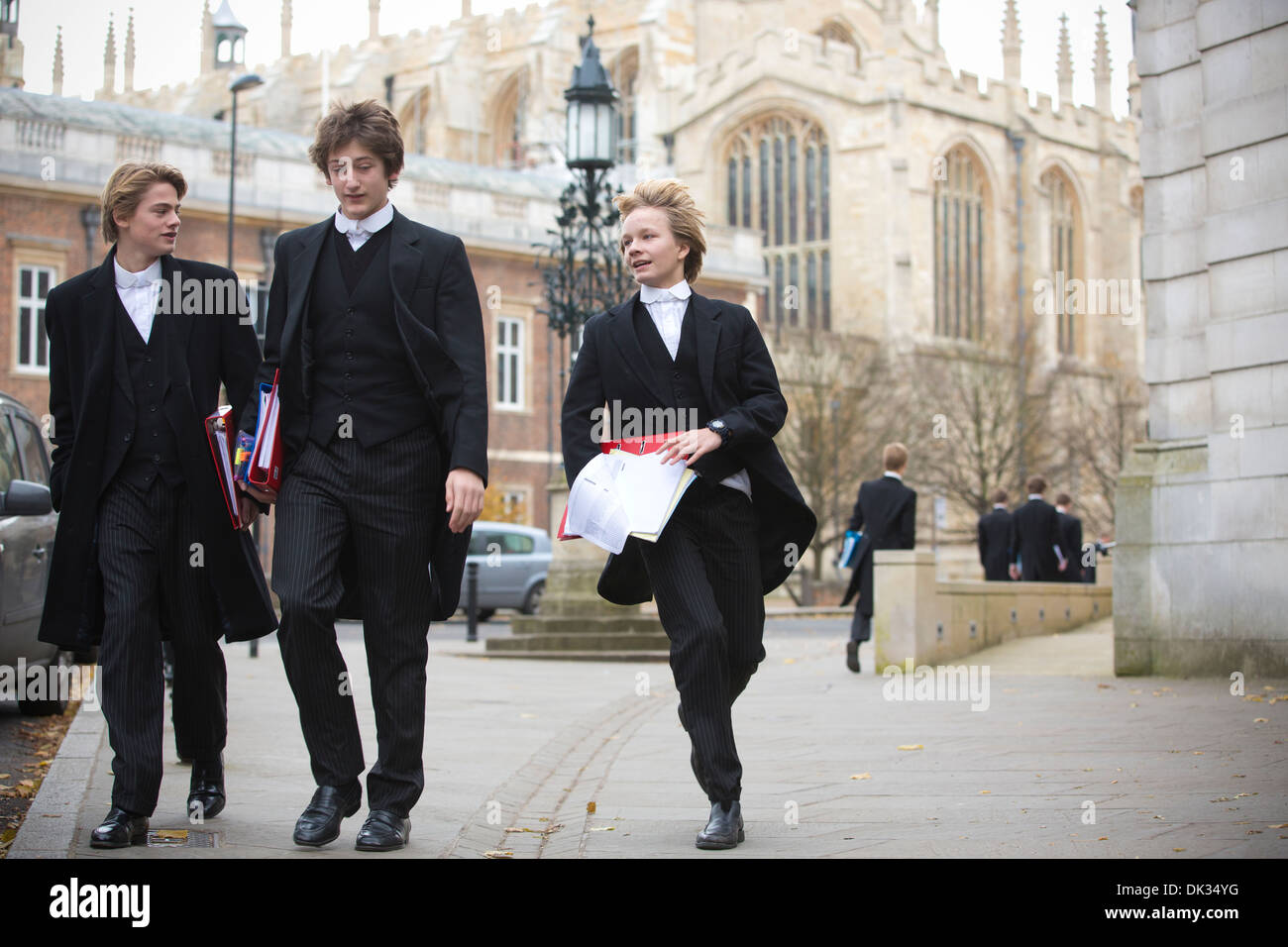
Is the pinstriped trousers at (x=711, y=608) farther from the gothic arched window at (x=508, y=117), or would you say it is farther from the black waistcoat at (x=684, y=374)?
the gothic arched window at (x=508, y=117)

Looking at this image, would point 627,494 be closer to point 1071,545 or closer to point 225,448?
point 225,448

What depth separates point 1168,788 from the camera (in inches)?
264

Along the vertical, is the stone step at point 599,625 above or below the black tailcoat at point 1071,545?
below

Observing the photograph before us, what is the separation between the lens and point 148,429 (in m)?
5.78

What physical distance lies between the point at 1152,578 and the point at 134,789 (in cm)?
804

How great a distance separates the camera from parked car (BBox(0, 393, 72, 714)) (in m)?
8.41

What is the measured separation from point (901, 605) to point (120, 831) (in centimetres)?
901

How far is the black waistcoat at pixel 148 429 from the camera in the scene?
576 centimetres

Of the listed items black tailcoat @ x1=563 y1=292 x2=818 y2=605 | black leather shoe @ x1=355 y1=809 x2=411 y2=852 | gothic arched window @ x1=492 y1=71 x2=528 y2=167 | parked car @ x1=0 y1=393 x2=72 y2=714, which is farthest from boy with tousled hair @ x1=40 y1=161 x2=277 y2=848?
gothic arched window @ x1=492 y1=71 x2=528 y2=167

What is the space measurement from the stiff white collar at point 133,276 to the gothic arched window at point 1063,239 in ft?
202

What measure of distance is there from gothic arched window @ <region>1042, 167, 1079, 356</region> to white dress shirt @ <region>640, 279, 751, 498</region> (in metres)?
61.3

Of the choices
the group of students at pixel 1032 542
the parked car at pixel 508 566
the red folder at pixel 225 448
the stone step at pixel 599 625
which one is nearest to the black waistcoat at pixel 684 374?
the red folder at pixel 225 448

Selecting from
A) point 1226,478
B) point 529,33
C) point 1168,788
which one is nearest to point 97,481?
point 1168,788

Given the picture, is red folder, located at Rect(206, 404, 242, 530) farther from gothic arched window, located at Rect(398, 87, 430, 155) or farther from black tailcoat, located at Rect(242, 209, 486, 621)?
gothic arched window, located at Rect(398, 87, 430, 155)
